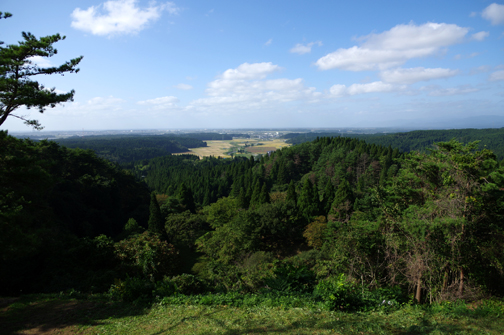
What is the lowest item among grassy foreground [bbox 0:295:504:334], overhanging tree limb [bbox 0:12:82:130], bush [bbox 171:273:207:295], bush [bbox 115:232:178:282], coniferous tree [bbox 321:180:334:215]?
coniferous tree [bbox 321:180:334:215]

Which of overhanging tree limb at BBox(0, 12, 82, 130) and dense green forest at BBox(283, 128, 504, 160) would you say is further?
dense green forest at BBox(283, 128, 504, 160)

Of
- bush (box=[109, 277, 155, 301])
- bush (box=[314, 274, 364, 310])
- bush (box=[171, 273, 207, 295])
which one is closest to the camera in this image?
bush (box=[314, 274, 364, 310])

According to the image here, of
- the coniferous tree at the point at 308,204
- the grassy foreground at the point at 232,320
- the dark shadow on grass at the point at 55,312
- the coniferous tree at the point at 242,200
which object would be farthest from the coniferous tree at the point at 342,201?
the dark shadow on grass at the point at 55,312

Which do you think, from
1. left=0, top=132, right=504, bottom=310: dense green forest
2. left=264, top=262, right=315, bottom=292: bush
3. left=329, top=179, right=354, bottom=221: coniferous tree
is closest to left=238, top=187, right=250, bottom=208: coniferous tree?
left=0, top=132, right=504, bottom=310: dense green forest

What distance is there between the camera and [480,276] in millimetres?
10352

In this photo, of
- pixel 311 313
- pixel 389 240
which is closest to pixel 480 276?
pixel 389 240

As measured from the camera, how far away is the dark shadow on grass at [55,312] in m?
6.70

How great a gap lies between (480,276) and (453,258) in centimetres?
211

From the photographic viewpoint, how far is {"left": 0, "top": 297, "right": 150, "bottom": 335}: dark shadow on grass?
6.70 m

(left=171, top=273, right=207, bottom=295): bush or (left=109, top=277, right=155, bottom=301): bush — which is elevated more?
(left=109, top=277, right=155, bottom=301): bush

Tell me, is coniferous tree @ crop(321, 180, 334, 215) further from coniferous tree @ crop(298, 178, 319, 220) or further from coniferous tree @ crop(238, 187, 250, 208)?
coniferous tree @ crop(238, 187, 250, 208)

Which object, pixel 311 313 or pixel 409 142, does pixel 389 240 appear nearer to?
pixel 311 313

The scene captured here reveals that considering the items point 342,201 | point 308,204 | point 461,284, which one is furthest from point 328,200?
point 461,284

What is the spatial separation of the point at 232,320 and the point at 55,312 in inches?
211
